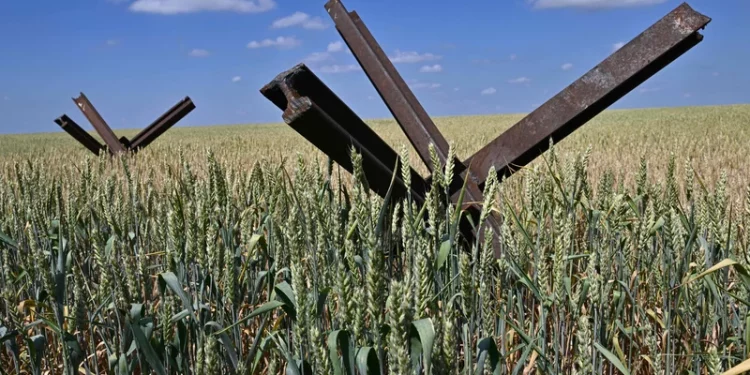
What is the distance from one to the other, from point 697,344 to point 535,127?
48.7 inches

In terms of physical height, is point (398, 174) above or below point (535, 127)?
below

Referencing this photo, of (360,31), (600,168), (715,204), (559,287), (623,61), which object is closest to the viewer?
(559,287)

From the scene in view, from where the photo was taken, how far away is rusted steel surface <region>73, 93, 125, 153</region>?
26.0ft

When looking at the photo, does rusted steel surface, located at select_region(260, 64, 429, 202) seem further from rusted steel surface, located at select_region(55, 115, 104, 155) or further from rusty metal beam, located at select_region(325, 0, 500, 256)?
rusted steel surface, located at select_region(55, 115, 104, 155)

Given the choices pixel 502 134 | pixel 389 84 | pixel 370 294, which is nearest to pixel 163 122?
pixel 389 84

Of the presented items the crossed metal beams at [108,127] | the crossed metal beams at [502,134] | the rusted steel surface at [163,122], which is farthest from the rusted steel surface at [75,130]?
the crossed metal beams at [502,134]

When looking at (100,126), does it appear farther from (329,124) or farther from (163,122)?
(329,124)

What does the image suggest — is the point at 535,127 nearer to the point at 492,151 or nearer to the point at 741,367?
the point at 492,151

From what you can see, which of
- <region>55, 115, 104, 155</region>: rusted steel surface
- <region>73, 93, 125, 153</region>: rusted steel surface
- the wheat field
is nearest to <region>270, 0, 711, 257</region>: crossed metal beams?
the wheat field

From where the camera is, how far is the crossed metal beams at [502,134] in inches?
80.0

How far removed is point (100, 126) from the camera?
26.0 feet

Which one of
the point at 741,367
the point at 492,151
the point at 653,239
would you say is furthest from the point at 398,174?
the point at 741,367

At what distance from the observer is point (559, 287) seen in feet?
3.66

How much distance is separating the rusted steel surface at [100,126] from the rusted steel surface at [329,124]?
633 centimetres
